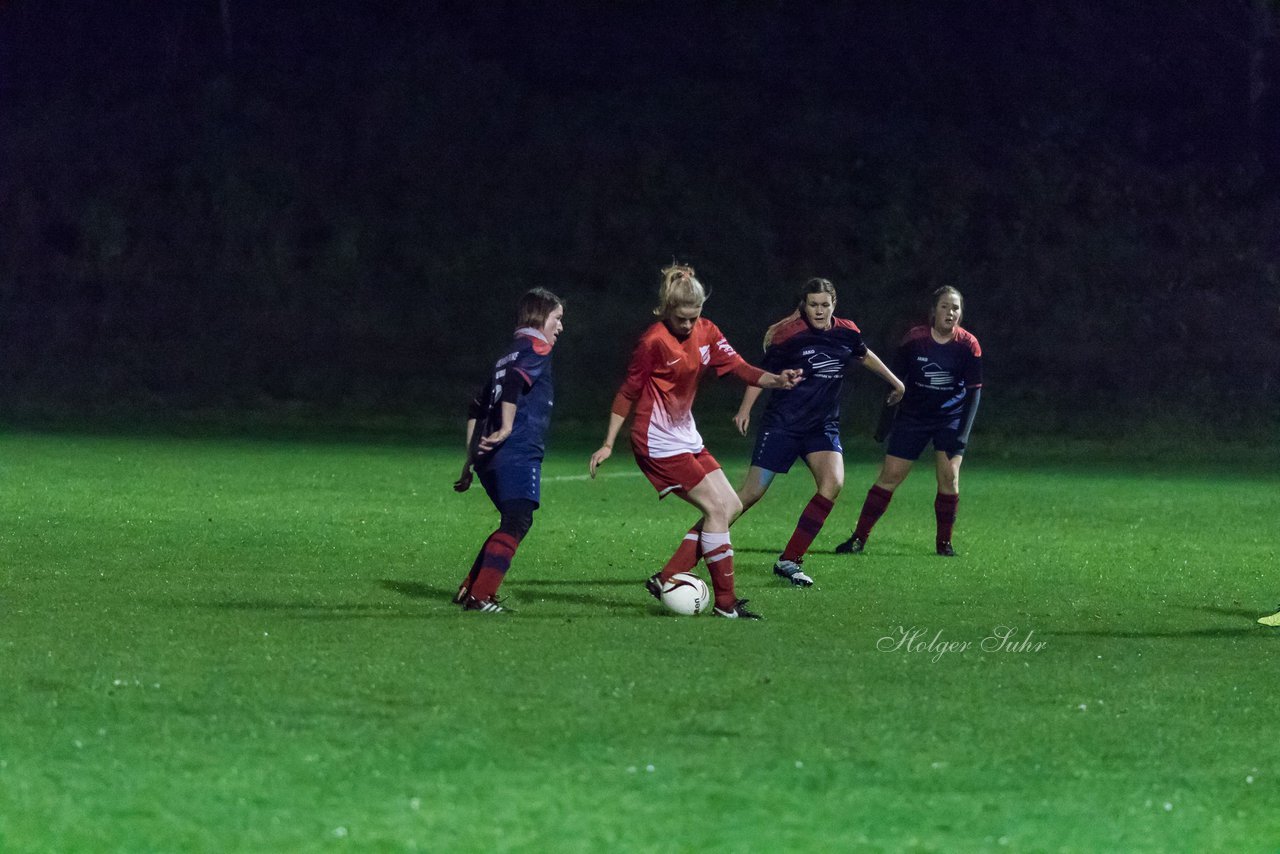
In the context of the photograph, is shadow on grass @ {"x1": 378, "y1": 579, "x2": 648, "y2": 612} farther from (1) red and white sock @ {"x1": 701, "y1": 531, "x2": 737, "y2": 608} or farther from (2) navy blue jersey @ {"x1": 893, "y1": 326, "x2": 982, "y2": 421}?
(2) navy blue jersey @ {"x1": 893, "y1": 326, "x2": 982, "y2": 421}

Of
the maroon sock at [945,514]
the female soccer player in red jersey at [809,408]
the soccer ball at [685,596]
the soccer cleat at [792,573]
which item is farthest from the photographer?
the maroon sock at [945,514]

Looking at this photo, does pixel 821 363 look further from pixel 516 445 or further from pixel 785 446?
pixel 516 445

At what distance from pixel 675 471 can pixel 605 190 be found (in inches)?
948

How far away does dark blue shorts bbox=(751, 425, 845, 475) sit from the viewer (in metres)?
10.8

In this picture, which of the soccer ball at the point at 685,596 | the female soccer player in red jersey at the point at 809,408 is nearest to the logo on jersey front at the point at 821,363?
the female soccer player in red jersey at the point at 809,408

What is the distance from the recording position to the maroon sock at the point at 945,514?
11.7 m

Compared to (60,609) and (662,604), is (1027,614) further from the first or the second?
(60,609)

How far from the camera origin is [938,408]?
1189cm

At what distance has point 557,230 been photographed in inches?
1246

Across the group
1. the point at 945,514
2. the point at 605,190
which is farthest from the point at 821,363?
the point at 605,190

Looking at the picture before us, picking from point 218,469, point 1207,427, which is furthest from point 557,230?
point 218,469

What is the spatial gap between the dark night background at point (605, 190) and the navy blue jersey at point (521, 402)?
17.0 metres

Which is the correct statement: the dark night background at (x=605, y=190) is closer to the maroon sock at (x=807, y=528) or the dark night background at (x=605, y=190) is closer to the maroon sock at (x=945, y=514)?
the maroon sock at (x=945, y=514)

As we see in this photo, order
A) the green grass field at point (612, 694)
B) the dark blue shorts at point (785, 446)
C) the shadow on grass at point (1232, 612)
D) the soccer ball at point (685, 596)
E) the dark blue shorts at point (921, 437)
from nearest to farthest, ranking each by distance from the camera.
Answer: the green grass field at point (612, 694) → the soccer ball at point (685, 596) → the shadow on grass at point (1232, 612) → the dark blue shorts at point (785, 446) → the dark blue shorts at point (921, 437)
